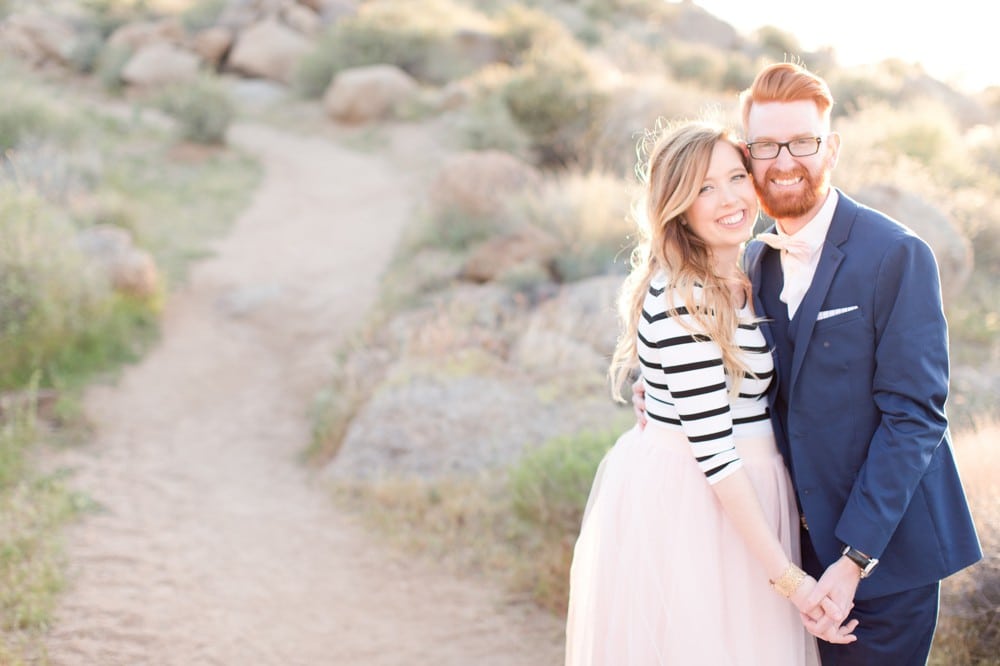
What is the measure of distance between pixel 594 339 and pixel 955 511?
14.8 ft

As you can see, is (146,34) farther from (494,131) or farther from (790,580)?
(790,580)

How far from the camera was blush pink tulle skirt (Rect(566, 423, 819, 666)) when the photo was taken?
2275 millimetres

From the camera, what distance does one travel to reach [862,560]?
206cm

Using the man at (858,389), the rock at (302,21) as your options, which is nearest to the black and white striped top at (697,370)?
the man at (858,389)

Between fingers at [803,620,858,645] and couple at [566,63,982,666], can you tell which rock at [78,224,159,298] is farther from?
fingers at [803,620,858,645]

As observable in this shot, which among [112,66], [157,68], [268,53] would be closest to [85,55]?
[112,66]

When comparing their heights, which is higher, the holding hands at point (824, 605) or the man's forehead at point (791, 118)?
the man's forehead at point (791, 118)

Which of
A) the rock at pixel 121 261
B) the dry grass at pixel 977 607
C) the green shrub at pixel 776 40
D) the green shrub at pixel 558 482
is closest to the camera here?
the dry grass at pixel 977 607

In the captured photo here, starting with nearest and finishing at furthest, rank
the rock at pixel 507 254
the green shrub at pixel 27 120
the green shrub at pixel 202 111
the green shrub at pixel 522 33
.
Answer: the rock at pixel 507 254
the green shrub at pixel 27 120
the green shrub at pixel 202 111
the green shrub at pixel 522 33

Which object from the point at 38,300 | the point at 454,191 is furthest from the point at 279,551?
the point at 454,191

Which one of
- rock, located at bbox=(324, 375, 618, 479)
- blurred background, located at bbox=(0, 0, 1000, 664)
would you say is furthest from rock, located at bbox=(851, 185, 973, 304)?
rock, located at bbox=(324, 375, 618, 479)

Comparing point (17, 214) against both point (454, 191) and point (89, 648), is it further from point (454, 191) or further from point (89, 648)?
point (89, 648)

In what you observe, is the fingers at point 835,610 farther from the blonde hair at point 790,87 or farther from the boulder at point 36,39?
the boulder at point 36,39

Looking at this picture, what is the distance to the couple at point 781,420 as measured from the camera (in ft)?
6.79
